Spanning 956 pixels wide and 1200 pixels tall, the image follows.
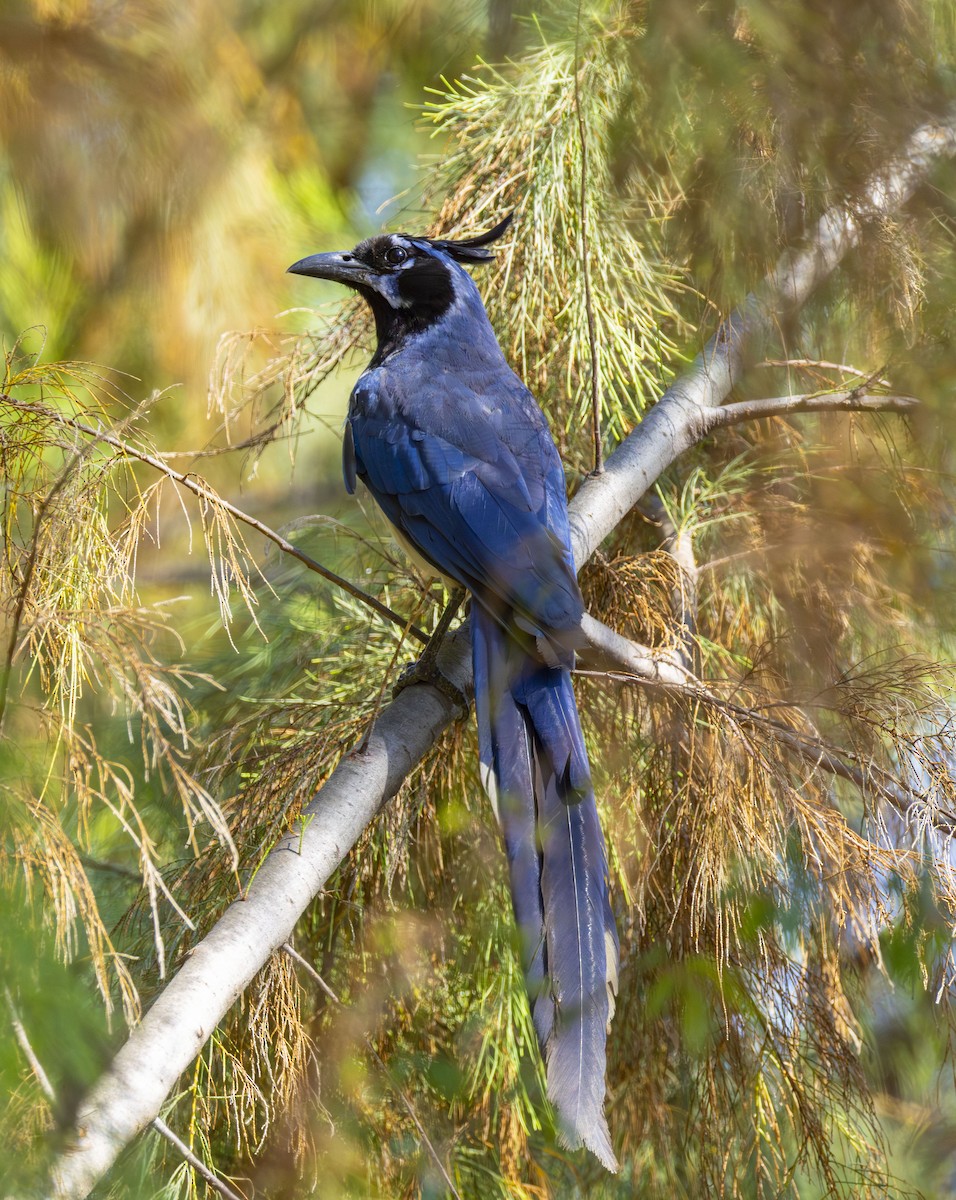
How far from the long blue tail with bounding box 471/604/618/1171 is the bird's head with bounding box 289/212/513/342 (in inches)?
39.7

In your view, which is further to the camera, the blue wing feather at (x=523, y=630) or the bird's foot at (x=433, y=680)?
the bird's foot at (x=433, y=680)

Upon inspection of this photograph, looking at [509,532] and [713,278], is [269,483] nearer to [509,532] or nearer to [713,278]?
[509,532]

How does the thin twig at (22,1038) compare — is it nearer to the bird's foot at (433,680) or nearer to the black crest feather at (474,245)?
the bird's foot at (433,680)

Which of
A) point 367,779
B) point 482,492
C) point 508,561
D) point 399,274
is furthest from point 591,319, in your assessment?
point 367,779

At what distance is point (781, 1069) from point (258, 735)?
1.29m

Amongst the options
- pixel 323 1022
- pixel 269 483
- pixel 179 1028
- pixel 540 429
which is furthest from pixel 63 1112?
pixel 269 483

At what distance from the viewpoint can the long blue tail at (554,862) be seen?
1.73m

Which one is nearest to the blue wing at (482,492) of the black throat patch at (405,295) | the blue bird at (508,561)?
the blue bird at (508,561)

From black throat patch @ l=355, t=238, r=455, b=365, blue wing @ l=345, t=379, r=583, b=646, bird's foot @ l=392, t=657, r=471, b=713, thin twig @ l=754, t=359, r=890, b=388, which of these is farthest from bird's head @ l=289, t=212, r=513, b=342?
bird's foot @ l=392, t=657, r=471, b=713

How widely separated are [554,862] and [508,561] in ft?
2.18

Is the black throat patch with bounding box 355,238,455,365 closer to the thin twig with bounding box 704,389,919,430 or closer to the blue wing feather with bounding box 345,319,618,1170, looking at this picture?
the blue wing feather with bounding box 345,319,618,1170

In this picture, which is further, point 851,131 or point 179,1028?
point 851,131

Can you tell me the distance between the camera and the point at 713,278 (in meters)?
2.15

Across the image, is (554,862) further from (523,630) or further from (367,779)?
(523,630)
